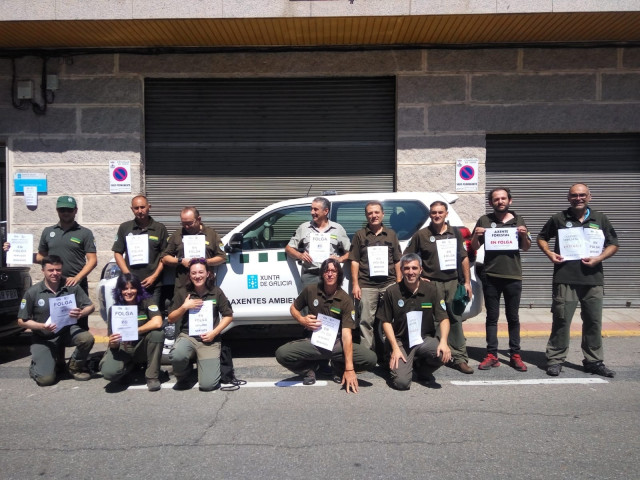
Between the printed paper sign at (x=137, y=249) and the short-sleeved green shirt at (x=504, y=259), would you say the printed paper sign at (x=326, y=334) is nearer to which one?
the short-sleeved green shirt at (x=504, y=259)

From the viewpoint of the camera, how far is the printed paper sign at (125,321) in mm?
5668

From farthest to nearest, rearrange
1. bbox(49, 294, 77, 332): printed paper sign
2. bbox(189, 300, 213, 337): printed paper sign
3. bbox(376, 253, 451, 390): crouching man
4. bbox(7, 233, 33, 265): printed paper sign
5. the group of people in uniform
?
1. bbox(7, 233, 33, 265): printed paper sign
2. bbox(49, 294, 77, 332): printed paper sign
3. bbox(189, 300, 213, 337): printed paper sign
4. the group of people in uniform
5. bbox(376, 253, 451, 390): crouching man

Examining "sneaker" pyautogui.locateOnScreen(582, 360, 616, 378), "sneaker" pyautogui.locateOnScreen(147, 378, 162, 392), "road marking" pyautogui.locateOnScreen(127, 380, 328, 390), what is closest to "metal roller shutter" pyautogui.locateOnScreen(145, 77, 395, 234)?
"road marking" pyautogui.locateOnScreen(127, 380, 328, 390)

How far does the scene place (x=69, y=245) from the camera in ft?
22.2

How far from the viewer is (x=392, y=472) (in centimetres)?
379

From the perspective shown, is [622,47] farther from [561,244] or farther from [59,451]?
[59,451]

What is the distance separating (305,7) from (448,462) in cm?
672

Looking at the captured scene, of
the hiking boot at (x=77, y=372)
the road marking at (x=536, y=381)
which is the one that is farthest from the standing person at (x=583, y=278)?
the hiking boot at (x=77, y=372)

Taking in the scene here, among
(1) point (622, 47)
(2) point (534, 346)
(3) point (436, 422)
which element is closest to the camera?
(3) point (436, 422)

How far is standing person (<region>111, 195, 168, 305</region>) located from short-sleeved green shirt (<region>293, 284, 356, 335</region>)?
1.71 metres

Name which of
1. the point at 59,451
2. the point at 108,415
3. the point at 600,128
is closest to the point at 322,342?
the point at 108,415

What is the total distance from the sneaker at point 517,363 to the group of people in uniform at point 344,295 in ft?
0.04

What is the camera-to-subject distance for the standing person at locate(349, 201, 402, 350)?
20.4ft

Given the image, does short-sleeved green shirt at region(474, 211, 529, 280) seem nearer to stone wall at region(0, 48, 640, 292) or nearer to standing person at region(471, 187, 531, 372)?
standing person at region(471, 187, 531, 372)
